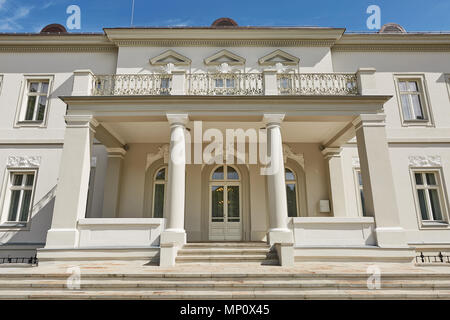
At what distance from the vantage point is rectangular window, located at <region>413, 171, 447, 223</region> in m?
9.70

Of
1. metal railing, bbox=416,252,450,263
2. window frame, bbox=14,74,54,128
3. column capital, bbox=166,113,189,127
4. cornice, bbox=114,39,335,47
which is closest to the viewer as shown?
column capital, bbox=166,113,189,127

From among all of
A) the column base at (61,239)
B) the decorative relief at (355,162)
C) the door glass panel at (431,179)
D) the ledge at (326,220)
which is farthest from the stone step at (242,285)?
the door glass panel at (431,179)

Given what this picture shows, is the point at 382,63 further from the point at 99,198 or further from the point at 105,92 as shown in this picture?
the point at 99,198

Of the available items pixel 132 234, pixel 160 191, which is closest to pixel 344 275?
pixel 132 234

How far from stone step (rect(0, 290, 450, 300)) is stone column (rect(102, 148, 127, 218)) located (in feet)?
17.3

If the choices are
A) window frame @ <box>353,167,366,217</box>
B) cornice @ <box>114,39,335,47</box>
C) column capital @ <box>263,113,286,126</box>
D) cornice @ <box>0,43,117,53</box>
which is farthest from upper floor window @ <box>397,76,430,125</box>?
cornice @ <box>0,43,117,53</box>

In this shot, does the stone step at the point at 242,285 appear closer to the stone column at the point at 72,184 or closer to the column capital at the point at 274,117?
the stone column at the point at 72,184

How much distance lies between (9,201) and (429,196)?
1535cm

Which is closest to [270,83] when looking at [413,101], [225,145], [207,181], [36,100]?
[225,145]

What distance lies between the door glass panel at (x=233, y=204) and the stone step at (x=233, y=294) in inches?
228

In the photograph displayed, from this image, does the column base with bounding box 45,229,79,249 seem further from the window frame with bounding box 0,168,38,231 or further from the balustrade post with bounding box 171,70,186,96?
the balustrade post with bounding box 171,70,186,96

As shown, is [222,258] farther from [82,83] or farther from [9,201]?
[9,201]

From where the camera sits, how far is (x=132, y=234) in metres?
7.51
